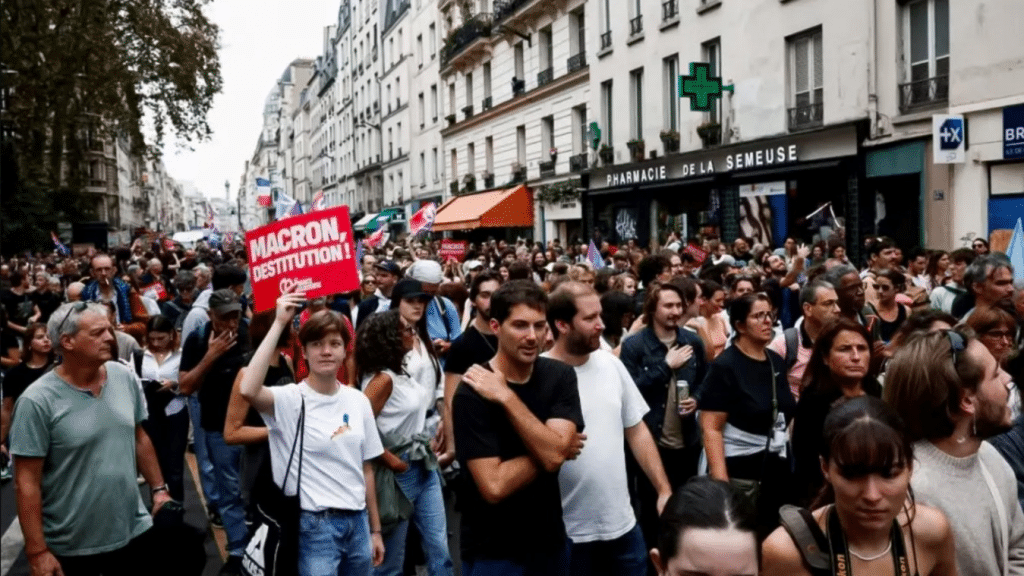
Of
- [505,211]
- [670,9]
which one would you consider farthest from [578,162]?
[670,9]

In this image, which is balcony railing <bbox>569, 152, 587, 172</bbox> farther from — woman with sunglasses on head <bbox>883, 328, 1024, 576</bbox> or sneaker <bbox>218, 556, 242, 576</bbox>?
woman with sunglasses on head <bbox>883, 328, 1024, 576</bbox>

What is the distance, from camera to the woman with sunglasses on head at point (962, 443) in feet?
9.61

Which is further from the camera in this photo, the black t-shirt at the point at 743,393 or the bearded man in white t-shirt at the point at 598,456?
the black t-shirt at the point at 743,393

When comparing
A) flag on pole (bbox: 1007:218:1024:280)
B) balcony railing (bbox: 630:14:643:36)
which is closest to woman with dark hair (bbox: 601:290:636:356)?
flag on pole (bbox: 1007:218:1024:280)

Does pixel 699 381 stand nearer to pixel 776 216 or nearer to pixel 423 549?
pixel 423 549

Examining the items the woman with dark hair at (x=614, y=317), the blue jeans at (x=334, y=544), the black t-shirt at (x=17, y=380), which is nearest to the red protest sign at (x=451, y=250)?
the black t-shirt at (x=17, y=380)

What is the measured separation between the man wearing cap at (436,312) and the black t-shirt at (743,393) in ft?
8.71

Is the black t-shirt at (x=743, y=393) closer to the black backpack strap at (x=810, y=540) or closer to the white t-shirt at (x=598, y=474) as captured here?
the white t-shirt at (x=598, y=474)

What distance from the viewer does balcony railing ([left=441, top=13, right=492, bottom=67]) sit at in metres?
35.4

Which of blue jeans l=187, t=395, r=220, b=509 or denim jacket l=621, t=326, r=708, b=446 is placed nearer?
denim jacket l=621, t=326, r=708, b=446

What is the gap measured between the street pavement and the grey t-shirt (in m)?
1.30

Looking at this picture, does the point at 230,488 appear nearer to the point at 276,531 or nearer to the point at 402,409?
the point at 402,409

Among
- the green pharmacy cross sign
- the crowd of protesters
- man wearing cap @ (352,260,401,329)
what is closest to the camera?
the crowd of protesters

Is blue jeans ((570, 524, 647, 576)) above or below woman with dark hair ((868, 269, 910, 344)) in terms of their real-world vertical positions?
below
